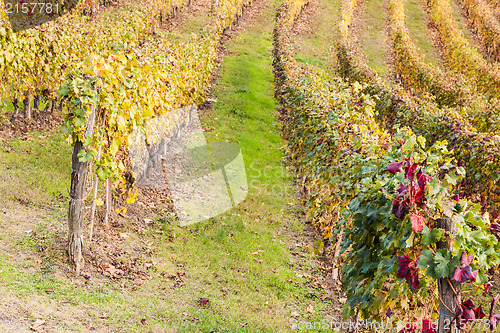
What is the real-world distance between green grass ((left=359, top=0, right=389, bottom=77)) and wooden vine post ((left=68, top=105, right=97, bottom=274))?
18.5m

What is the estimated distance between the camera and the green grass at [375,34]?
22.5 metres

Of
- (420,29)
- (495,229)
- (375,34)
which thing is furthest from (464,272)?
(420,29)

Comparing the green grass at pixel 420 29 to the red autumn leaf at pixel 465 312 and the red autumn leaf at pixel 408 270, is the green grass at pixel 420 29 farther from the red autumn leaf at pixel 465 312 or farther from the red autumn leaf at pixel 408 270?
the red autumn leaf at pixel 465 312

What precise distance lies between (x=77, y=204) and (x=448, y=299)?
3868 millimetres

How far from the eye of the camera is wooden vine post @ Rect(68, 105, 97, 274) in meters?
4.37

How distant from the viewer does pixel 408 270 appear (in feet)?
7.62

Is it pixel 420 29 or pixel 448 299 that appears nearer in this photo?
pixel 448 299

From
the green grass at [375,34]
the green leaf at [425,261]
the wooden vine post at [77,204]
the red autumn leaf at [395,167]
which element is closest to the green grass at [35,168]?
the wooden vine post at [77,204]

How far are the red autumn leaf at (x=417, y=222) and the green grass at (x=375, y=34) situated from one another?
765 inches

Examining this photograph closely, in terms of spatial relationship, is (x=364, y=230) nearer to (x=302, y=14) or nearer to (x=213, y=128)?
(x=213, y=128)

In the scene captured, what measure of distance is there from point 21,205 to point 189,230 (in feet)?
8.25

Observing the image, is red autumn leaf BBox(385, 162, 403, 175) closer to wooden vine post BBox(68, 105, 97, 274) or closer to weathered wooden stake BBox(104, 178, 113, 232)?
wooden vine post BBox(68, 105, 97, 274)

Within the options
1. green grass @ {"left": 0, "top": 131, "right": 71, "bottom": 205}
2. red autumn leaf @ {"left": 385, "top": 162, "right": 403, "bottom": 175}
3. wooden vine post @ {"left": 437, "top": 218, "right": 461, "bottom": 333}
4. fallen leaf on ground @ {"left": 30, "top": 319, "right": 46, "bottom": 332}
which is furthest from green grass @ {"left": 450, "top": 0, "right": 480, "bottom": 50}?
fallen leaf on ground @ {"left": 30, "top": 319, "right": 46, "bottom": 332}

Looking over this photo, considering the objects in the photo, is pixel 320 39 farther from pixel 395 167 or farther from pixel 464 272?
pixel 464 272
